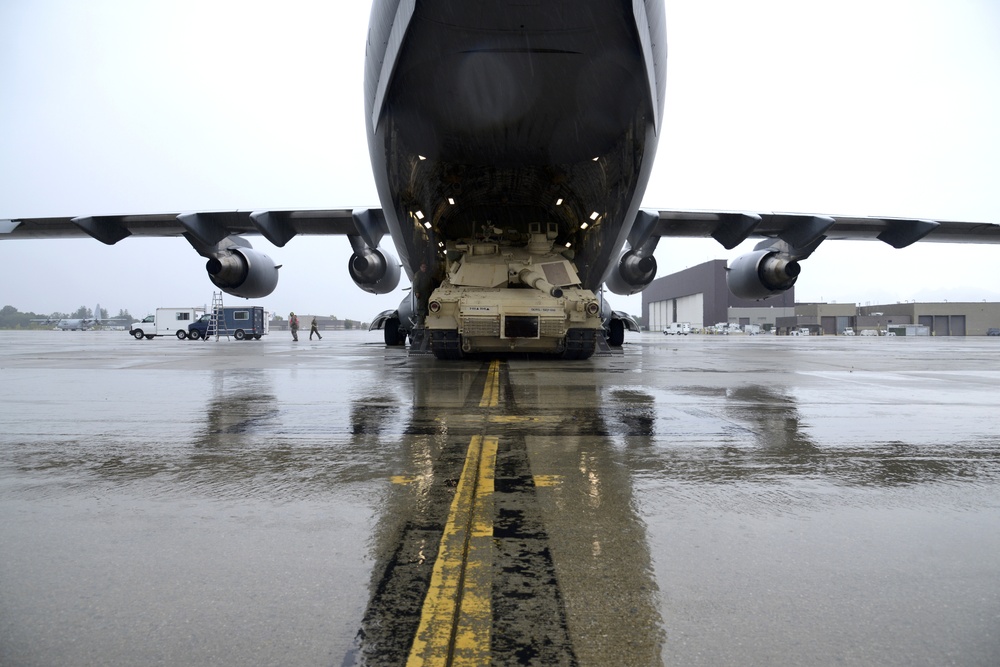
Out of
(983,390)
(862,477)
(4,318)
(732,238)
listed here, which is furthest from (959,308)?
(4,318)

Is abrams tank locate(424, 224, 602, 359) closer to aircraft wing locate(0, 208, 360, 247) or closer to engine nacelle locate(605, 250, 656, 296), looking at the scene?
aircraft wing locate(0, 208, 360, 247)

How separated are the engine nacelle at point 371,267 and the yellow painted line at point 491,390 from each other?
7.47 meters

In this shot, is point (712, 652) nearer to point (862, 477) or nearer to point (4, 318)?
point (862, 477)

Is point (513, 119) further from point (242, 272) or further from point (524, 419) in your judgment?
point (242, 272)

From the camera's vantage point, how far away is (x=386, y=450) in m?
3.91

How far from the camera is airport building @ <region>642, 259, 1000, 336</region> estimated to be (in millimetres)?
65562

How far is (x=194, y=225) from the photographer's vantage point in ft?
49.6

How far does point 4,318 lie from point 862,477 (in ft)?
463

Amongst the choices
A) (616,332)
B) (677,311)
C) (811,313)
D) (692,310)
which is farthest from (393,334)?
(677,311)

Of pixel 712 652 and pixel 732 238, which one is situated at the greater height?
pixel 732 238

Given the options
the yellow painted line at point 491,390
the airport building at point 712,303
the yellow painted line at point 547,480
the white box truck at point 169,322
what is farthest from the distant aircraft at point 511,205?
the airport building at point 712,303

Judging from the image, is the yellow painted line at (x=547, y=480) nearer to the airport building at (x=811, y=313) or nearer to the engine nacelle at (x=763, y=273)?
the engine nacelle at (x=763, y=273)

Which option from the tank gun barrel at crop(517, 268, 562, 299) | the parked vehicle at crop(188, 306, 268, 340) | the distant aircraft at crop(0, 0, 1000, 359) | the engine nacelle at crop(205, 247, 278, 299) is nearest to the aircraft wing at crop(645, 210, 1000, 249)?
the distant aircraft at crop(0, 0, 1000, 359)

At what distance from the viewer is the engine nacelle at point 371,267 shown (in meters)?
16.8
